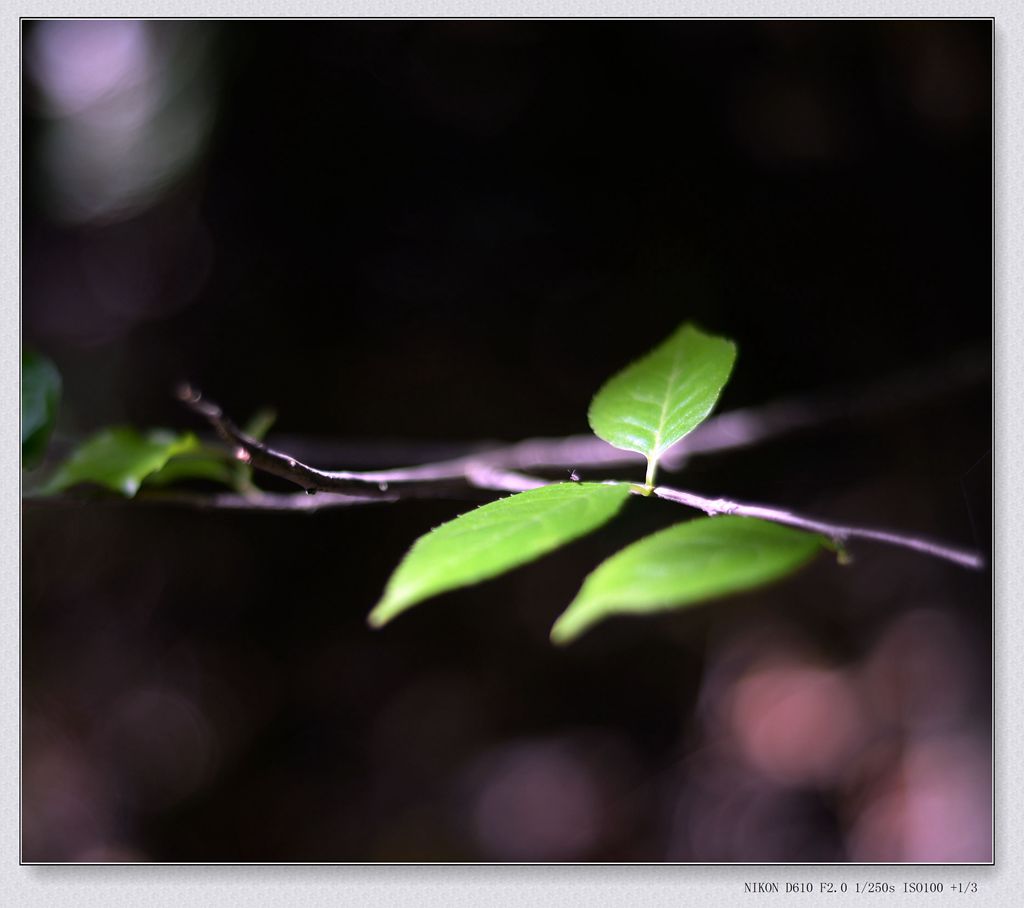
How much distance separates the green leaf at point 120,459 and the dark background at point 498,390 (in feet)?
2.67

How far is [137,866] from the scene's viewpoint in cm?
75

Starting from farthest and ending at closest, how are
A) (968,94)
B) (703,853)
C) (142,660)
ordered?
(142,660), (703,853), (968,94)

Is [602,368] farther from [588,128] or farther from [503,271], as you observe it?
[588,128]

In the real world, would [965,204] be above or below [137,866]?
above

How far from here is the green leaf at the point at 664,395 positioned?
0.40 meters

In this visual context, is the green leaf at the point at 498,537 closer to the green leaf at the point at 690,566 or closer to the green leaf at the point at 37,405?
the green leaf at the point at 690,566

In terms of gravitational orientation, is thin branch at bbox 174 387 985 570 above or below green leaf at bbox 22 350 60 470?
below

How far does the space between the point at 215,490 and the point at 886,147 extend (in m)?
1.36

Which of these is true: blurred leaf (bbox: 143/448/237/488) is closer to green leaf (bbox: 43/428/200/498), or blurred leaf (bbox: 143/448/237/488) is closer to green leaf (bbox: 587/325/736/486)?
green leaf (bbox: 43/428/200/498)

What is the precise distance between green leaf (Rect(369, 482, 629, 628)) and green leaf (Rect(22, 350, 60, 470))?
0.44m

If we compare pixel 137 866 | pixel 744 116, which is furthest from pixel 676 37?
pixel 137 866

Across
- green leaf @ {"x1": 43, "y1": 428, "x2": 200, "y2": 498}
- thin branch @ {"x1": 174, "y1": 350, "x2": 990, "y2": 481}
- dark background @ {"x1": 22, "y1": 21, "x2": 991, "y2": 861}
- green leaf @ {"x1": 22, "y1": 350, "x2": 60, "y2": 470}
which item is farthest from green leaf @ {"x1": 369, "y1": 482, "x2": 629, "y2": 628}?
dark background @ {"x1": 22, "y1": 21, "x2": 991, "y2": 861}

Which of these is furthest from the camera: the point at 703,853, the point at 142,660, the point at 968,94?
the point at 142,660

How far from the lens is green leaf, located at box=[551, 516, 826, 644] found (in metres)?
0.26
